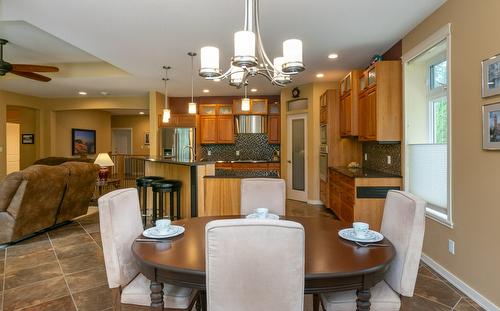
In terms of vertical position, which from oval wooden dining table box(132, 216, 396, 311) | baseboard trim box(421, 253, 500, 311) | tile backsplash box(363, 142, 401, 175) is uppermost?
tile backsplash box(363, 142, 401, 175)

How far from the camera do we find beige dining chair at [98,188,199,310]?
1.62 metres

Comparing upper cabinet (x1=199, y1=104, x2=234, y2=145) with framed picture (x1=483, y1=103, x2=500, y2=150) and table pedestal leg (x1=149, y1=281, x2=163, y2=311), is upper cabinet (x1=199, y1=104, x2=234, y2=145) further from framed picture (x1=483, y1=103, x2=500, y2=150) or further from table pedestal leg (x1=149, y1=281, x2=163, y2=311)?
table pedestal leg (x1=149, y1=281, x2=163, y2=311)

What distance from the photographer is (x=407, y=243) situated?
5.14ft

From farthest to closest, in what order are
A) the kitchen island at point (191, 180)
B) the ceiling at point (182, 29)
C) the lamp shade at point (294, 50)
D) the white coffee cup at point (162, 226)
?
1. the kitchen island at point (191, 180)
2. the ceiling at point (182, 29)
3. the lamp shade at point (294, 50)
4. the white coffee cup at point (162, 226)

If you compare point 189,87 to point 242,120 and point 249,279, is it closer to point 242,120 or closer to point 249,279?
point 242,120


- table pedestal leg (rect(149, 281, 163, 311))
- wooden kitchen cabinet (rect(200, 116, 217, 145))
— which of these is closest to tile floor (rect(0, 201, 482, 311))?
table pedestal leg (rect(149, 281, 163, 311))

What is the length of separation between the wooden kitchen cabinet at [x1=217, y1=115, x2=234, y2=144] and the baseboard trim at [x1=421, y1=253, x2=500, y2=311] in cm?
529

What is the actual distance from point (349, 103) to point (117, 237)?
13.6 ft

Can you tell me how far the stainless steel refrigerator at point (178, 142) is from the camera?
24.0 ft

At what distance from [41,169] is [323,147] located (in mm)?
4803

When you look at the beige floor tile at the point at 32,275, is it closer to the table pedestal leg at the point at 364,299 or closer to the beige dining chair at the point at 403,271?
the beige dining chair at the point at 403,271

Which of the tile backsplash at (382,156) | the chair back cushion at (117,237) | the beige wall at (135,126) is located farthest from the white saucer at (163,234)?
the beige wall at (135,126)

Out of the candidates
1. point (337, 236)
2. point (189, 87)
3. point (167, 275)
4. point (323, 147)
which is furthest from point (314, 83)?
point (167, 275)

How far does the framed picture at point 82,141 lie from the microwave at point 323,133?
7679 mm
